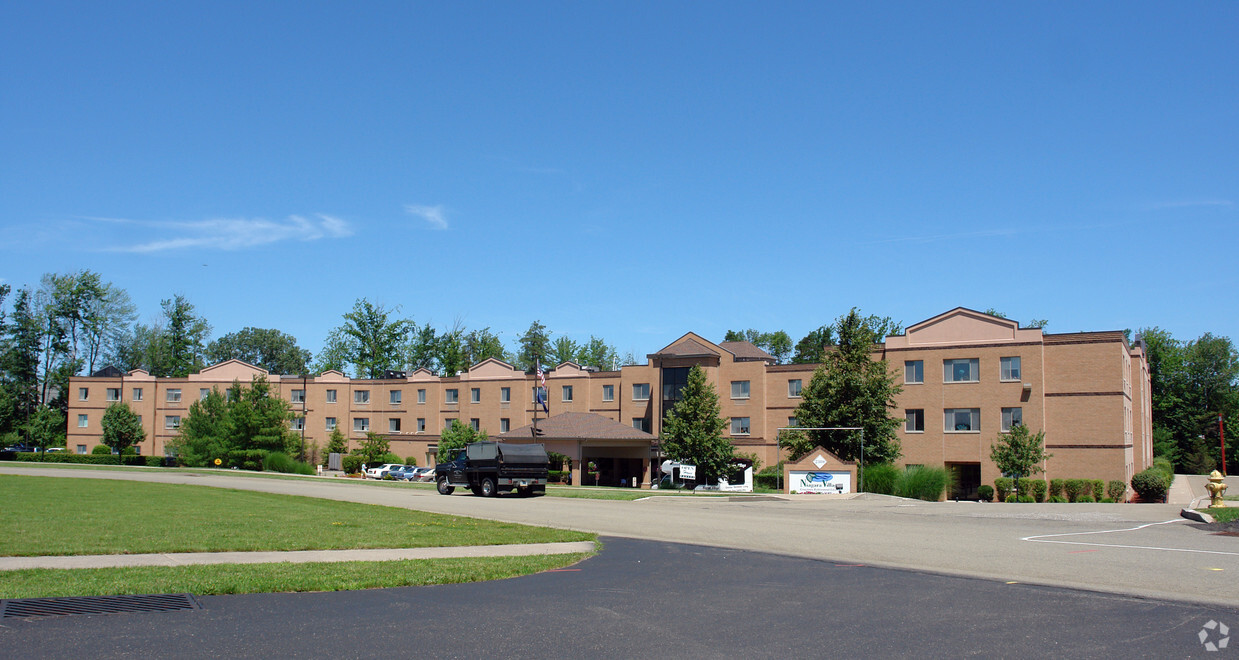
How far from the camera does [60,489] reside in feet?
102

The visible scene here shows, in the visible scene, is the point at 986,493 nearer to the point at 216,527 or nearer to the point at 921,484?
the point at 921,484

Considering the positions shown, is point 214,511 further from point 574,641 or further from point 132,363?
point 132,363

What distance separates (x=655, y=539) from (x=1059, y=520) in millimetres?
13766

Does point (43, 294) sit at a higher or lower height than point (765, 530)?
higher

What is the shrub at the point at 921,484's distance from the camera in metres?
42.5

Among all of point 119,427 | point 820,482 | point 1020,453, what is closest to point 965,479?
point 1020,453

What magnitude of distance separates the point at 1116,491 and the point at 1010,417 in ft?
21.5

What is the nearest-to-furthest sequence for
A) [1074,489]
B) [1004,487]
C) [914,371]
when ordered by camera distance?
[1004,487] → [1074,489] → [914,371]

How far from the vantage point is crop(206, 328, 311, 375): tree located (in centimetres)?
15238

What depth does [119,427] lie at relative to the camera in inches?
3034

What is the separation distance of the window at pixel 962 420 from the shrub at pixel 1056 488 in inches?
200

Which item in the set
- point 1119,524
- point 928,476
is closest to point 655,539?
point 1119,524

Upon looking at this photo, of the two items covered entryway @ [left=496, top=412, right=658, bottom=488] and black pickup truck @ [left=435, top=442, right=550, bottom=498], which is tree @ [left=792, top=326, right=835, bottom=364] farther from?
black pickup truck @ [left=435, top=442, right=550, bottom=498]

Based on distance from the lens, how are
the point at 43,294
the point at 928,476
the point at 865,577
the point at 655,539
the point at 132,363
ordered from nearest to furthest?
the point at 865,577 < the point at 655,539 < the point at 928,476 < the point at 43,294 < the point at 132,363
